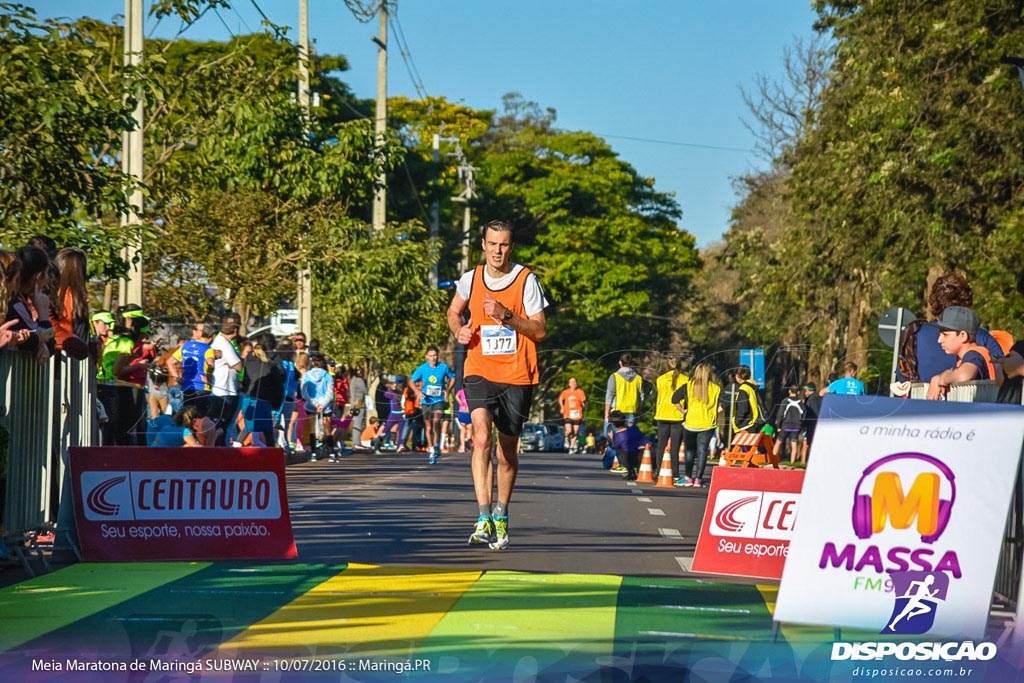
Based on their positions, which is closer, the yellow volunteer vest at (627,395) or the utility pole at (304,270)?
the yellow volunteer vest at (627,395)

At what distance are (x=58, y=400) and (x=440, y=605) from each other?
3186 millimetres

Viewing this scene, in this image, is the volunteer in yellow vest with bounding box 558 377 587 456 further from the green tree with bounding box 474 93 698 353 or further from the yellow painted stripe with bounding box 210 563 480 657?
the green tree with bounding box 474 93 698 353

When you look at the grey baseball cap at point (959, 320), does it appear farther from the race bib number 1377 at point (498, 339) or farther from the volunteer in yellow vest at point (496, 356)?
the race bib number 1377 at point (498, 339)

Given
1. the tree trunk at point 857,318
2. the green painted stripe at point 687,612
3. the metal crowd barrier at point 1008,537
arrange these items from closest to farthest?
the green painted stripe at point 687,612 → the metal crowd barrier at point 1008,537 → the tree trunk at point 857,318

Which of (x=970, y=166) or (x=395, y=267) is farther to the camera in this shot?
(x=395, y=267)

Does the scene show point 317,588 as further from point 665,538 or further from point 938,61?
point 938,61

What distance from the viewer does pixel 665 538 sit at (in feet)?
41.8

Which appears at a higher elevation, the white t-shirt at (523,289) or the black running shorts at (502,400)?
the white t-shirt at (523,289)

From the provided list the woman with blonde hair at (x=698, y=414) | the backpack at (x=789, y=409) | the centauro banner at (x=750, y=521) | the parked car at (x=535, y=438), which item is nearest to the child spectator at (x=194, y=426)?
the woman with blonde hair at (x=698, y=414)

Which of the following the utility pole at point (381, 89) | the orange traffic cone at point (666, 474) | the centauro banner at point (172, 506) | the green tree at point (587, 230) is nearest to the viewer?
the centauro banner at point (172, 506)

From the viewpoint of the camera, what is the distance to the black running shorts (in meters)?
10.7

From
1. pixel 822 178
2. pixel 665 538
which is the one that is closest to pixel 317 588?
pixel 665 538

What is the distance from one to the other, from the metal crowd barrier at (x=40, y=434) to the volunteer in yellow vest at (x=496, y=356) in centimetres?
232

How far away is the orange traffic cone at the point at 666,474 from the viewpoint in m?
22.8
